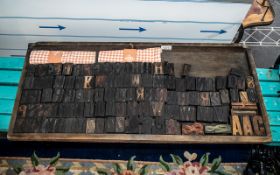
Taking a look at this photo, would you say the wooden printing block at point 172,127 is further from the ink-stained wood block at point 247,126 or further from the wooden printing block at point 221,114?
the ink-stained wood block at point 247,126

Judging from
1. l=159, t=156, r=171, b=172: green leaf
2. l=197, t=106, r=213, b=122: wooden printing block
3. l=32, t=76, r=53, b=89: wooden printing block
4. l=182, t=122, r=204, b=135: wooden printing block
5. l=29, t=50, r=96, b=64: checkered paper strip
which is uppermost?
l=29, t=50, r=96, b=64: checkered paper strip

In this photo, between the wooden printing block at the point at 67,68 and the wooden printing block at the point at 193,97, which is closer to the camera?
the wooden printing block at the point at 193,97

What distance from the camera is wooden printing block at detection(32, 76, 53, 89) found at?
150 inches

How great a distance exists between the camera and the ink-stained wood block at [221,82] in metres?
3.83

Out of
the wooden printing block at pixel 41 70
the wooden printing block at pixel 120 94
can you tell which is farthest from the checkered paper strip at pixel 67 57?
the wooden printing block at pixel 120 94

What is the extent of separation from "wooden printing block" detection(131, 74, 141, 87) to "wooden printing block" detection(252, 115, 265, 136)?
1.48 m

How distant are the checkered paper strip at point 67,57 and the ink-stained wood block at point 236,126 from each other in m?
1.95

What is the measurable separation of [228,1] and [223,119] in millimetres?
1458

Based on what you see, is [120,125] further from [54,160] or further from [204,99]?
[54,160]

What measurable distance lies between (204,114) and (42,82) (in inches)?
82.3

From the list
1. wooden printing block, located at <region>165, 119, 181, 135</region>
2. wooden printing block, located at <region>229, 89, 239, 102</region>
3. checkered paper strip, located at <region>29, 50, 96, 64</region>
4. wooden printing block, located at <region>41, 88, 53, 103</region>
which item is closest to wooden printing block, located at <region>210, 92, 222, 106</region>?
wooden printing block, located at <region>229, 89, 239, 102</region>

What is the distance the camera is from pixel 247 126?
11.6 ft

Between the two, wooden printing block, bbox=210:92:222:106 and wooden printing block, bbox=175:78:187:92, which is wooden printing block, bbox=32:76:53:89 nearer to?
wooden printing block, bbox=175:78:187:92

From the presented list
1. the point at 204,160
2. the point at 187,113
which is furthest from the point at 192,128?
the point at 204,160
